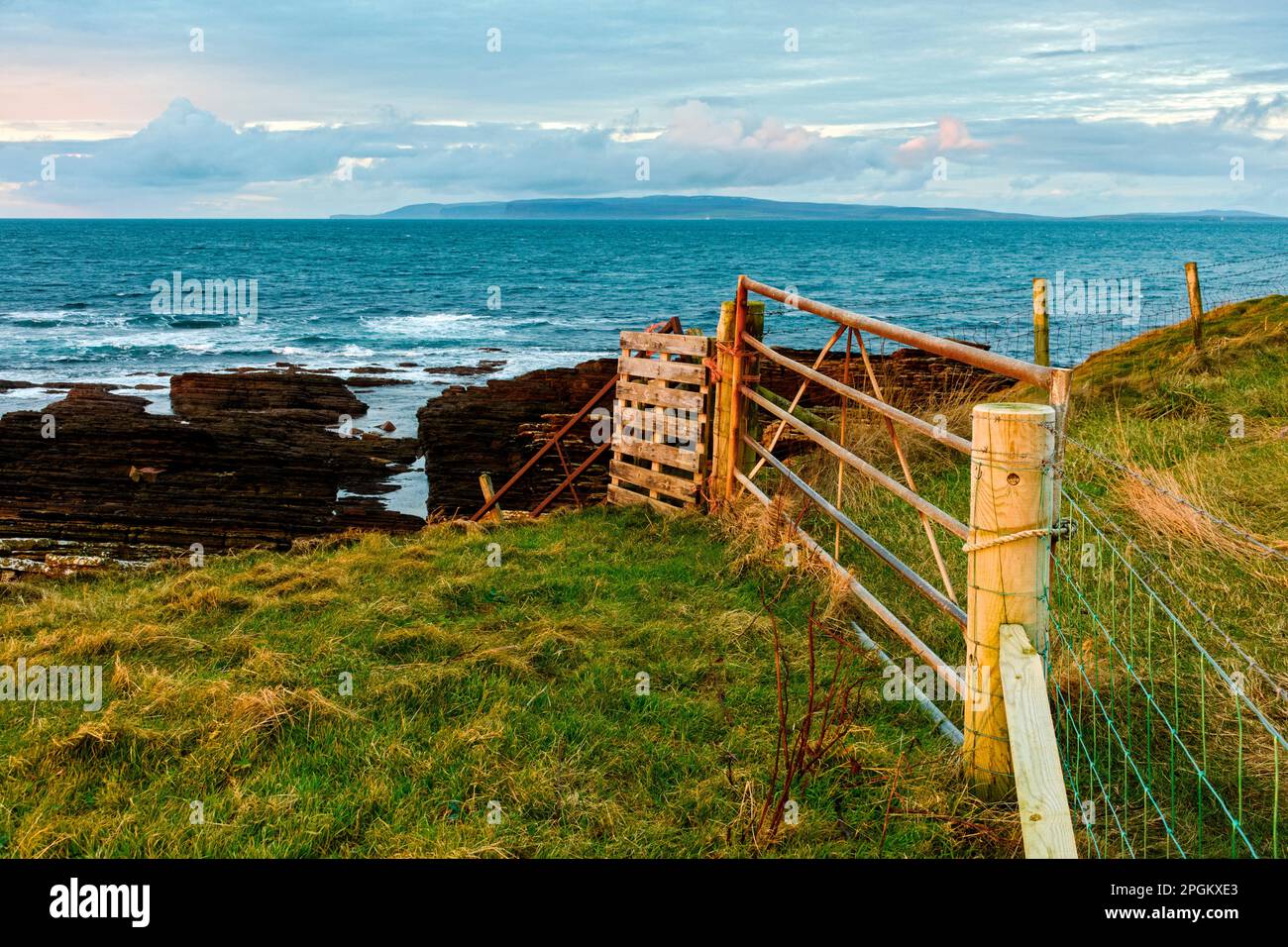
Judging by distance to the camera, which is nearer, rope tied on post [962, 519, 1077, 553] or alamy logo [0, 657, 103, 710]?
rope tied on post [962, 519, 1077, 553]

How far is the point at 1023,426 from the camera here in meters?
3.30

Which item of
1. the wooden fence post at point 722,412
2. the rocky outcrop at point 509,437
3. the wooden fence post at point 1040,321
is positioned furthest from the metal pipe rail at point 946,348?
the rocky outcrop at point 509,437

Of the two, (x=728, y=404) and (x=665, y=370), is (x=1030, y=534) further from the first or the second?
(x=665, y=370)

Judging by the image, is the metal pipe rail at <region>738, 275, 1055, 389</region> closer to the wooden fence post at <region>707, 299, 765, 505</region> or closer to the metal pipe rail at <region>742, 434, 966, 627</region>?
the wooden fence post at <region>707, 299, 765, 505</region>

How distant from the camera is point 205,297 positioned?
200ft

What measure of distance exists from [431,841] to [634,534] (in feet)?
15.9

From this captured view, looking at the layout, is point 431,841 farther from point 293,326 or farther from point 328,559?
point 293,326

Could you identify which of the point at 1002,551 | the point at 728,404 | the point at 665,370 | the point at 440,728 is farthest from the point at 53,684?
the point at 665,370

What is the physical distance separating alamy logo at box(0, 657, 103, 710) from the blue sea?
14.8 m

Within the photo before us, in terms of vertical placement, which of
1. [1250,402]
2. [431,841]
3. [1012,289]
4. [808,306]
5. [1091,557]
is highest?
[1012,289]

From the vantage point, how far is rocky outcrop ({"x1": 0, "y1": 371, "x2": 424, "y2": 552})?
12430 millimetres

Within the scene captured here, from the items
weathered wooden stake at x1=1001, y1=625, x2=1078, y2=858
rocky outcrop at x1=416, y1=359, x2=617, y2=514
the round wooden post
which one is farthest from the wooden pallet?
weathered wooden stake at x1=1001, y1=625, x2=1078, y2=858

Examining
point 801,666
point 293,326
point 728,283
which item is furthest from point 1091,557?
point 728,283
